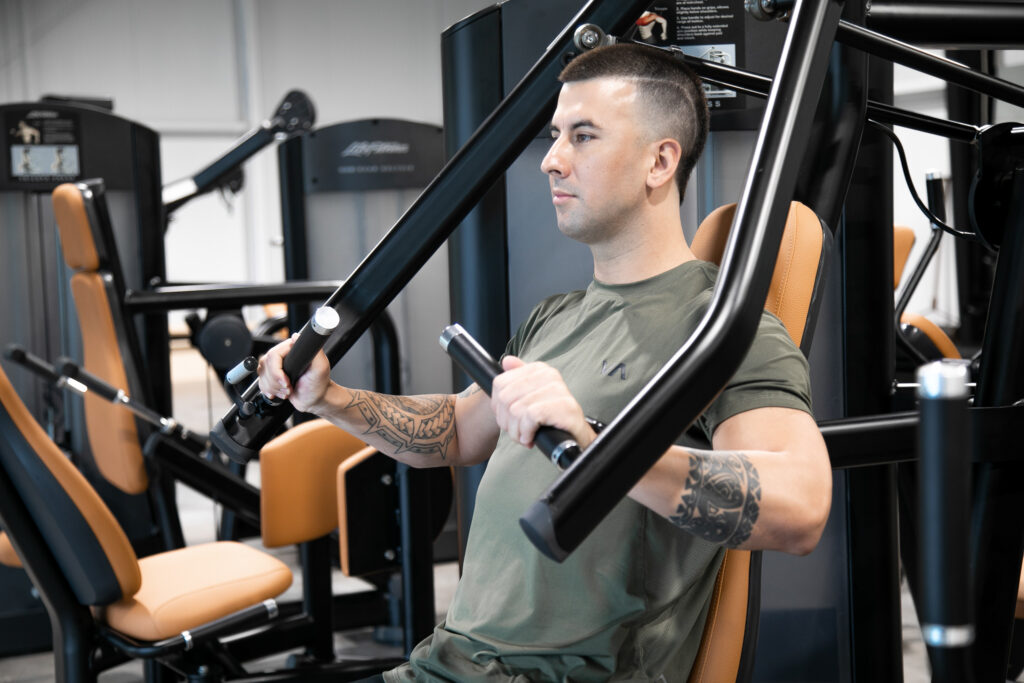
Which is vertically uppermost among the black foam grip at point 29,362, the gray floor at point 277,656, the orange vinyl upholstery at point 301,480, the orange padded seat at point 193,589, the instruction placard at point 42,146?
the instruction placard at point 42,146

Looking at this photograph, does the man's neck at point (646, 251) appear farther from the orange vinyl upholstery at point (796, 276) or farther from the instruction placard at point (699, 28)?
the instruction placard at point (699, 28)

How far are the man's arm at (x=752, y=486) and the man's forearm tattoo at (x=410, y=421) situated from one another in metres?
0.57

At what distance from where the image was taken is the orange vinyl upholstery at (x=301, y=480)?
229 centimetres

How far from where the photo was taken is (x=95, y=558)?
188cm

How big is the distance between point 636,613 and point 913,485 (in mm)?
1207

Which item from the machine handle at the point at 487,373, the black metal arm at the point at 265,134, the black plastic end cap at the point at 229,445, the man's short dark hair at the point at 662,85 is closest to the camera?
the machine handle at the point at 487,373

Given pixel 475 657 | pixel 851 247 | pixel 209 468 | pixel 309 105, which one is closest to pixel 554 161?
pixel 475 657

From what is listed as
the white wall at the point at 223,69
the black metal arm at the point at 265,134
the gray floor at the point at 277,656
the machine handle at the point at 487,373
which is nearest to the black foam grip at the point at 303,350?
the machine handle at the point at 487,373

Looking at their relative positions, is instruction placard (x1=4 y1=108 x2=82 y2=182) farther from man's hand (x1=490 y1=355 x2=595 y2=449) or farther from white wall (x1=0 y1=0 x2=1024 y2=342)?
white wall (x1=0 y1=0 x2=1024 y2=342)

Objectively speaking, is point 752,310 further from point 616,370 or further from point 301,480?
point 301,480

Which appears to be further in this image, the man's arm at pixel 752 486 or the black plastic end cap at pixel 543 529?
the man's arm at pixel 752 486

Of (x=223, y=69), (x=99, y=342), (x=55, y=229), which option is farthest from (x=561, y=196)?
(x=223, y=69)

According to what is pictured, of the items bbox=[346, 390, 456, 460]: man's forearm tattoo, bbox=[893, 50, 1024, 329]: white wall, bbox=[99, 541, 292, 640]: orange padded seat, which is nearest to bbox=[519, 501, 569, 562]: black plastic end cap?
bbox=[346, 390, 456, 460]: man's forearm tattoo

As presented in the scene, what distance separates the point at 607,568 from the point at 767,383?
0.30m
